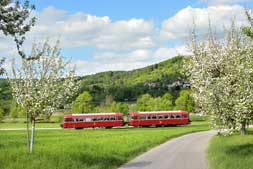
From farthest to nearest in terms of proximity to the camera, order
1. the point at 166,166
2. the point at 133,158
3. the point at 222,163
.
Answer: the point at 133,158, the point at 166,166, the point at 222,163

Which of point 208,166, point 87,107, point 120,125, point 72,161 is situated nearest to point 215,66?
point 208,166

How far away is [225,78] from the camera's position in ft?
81.8

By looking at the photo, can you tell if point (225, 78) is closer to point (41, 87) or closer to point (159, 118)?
point (41, 87)

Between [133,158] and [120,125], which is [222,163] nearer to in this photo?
[133,158]

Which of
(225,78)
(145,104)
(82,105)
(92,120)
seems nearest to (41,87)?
(225,78)

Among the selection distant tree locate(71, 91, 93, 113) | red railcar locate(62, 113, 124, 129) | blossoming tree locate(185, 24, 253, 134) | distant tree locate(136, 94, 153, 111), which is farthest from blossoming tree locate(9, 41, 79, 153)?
distant tree locate(136, 94, 153, 111)

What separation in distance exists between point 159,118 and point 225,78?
6140cm

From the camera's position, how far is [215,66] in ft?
86.3

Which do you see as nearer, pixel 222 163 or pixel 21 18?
pixel 21 18

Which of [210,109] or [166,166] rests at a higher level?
[210,109]

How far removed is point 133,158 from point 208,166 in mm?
6498

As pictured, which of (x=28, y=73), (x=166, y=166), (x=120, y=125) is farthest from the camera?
(x=120, y=125)

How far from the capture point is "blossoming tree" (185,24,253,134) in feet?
78.3

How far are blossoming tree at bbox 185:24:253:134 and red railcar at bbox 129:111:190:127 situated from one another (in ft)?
190
